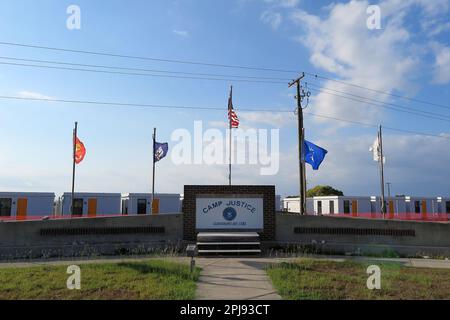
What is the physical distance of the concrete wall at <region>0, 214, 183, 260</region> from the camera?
14977 mm

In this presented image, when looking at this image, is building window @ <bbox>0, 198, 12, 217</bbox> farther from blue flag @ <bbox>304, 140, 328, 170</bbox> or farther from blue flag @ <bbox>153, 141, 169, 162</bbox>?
blue flag @ <bbox>304, 140, 328, 170</bbox>

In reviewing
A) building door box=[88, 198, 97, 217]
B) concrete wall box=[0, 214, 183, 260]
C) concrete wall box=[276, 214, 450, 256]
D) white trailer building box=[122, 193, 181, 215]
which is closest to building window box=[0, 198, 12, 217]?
building door box=[88, 198, 97, 217]

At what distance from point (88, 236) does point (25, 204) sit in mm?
14025

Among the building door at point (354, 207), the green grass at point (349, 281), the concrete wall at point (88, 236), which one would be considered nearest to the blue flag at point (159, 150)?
the concrete wall at point (88, 236)

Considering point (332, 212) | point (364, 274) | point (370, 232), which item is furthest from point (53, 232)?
point (332, 212)

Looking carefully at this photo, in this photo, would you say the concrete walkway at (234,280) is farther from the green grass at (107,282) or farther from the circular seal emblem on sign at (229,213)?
the circular seal emblem on sign at (229,213)

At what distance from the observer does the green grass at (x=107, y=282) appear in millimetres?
8203

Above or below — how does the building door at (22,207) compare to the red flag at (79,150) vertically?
below

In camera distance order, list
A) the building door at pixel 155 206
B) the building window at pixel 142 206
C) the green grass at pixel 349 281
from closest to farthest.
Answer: the green grass at pixel 349 281, the building door at pixel 155 206, the building window at pixel 142 206

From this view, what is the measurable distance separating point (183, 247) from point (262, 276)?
18.8 feet

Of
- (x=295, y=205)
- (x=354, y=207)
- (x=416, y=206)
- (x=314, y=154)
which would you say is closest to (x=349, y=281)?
(x=314, y=154)

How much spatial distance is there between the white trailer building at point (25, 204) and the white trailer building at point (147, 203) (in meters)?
5.32

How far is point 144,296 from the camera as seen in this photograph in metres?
8.02
